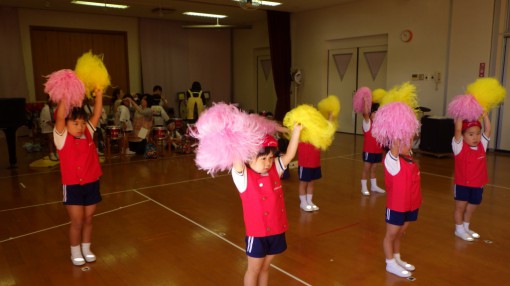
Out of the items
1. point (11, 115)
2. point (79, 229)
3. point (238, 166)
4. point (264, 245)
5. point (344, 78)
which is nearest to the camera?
point (238, 166)

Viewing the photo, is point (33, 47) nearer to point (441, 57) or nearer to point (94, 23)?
point (94, 23)

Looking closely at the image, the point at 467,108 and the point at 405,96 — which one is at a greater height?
the point at 405,96

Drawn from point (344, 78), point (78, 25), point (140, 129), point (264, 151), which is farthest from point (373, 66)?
point (264, 151)

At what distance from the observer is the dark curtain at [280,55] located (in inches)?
467

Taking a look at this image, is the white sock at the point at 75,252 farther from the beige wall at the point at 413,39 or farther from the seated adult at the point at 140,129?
the beige wall at the point at 413,39

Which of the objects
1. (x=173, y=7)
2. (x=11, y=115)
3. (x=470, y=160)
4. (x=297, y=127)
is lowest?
(x=470, y=160)

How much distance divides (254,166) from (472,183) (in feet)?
7.34

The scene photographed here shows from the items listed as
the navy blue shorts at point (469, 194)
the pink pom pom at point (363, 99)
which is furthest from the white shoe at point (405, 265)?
the pink pom pom at point (363, 99)

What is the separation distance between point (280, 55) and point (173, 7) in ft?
10.9

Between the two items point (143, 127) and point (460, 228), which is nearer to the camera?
point (460, 228)

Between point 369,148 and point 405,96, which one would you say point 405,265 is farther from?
point 369,148

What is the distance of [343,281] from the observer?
2.95 metres

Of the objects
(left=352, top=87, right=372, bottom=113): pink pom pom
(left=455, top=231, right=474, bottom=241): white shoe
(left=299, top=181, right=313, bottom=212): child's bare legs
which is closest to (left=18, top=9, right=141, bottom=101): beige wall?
(left=352, top=87, right=372, bottom=113): pink pom pom

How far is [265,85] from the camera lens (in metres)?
13.8
